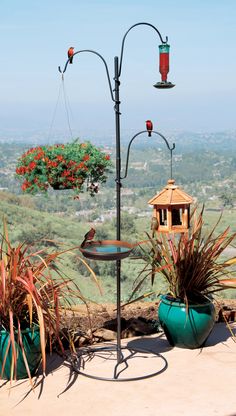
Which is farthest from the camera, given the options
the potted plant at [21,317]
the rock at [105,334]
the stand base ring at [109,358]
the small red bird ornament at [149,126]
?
the rock at [105,334]

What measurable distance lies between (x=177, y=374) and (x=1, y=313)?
1460 millimetres

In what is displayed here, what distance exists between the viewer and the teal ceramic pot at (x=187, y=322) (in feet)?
15.9

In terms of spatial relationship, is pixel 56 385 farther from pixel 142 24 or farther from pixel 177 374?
pixel 142 24

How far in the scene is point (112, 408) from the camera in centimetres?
378

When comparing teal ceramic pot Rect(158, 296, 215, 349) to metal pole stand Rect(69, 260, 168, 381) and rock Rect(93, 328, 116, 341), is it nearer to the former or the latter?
metal pole stand Rect(69, 260, 168, 381)

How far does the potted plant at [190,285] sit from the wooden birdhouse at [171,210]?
6.7 inches

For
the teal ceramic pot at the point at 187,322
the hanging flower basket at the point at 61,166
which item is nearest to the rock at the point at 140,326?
the teal ceramic pot at the point at 187,322

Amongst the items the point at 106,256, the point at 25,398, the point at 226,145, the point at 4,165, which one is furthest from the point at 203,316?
the point at 226,145

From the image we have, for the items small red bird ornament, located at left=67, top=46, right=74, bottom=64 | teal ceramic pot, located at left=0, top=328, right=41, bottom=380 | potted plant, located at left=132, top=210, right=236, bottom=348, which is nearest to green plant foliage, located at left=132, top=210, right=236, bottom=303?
potted plant, located at left=132, top=210, right=236, bottom=348

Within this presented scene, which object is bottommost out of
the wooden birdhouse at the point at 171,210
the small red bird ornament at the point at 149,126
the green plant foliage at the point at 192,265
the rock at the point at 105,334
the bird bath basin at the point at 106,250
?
the rock at the point at 105,334

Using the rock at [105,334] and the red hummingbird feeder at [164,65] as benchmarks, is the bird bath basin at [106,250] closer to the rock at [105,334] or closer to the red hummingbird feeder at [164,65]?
the rock at [105,334]

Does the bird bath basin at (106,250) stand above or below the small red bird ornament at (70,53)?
below

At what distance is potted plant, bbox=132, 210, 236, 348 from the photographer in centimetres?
488

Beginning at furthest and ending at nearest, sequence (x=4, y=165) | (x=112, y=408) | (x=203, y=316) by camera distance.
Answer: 1. (x=4, y=165)
2. (x=203, y=316)
3. (x=112, y=408)
